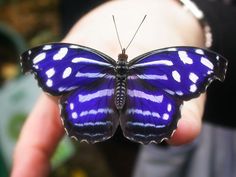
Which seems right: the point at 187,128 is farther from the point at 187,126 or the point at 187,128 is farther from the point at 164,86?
the point at 164,86

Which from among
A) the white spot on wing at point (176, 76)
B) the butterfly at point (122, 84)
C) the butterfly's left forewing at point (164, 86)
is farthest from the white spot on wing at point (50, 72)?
the white spot on wing at point (176, 76)

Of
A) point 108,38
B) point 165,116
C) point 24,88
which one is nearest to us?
point 165,116

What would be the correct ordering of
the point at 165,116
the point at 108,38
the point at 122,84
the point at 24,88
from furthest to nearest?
the point at 24,88 → the point at 108,38 → the point at 122,84 → the point at 165,116

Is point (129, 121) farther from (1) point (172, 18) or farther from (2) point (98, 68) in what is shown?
(1) point (172, 18)

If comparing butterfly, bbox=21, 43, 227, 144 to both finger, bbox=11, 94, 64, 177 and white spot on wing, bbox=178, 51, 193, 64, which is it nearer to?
white spot on wing, bbox=178, 51, 193, 64

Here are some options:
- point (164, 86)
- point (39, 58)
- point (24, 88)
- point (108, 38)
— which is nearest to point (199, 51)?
point (164, 86)

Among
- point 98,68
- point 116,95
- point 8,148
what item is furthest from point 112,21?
point 8,148

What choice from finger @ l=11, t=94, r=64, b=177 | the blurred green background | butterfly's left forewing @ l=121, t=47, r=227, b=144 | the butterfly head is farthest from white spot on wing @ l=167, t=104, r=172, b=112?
the blurred green background
